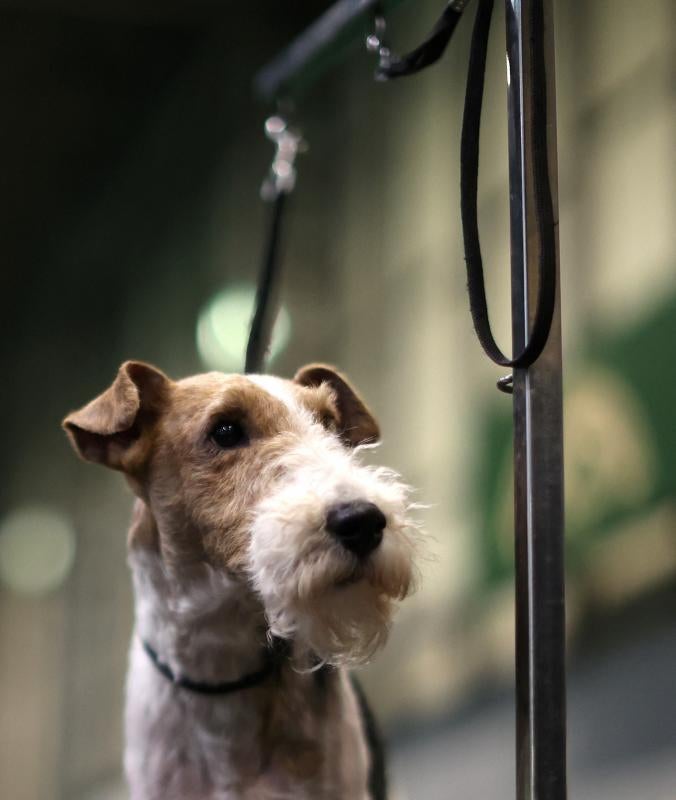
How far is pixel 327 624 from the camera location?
964 millimetres

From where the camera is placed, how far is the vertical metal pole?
0.90 meters

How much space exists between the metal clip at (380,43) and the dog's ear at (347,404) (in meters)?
0.34

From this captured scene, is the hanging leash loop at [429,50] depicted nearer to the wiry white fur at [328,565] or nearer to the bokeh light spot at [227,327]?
the wiry white fur at [328,565]

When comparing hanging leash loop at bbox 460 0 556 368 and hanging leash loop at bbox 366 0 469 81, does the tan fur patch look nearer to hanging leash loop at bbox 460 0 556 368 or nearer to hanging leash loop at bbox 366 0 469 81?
hanging leash loop at bbox 460 0 556 368

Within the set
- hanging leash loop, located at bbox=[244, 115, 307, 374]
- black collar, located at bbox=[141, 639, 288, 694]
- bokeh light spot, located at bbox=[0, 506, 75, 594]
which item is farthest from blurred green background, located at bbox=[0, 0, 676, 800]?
black collar, located at bbox=[141, 639, 288, 694]

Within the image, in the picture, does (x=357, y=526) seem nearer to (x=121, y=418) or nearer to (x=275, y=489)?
(x=275, y=489)

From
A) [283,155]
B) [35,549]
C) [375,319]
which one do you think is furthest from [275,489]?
[35,549]

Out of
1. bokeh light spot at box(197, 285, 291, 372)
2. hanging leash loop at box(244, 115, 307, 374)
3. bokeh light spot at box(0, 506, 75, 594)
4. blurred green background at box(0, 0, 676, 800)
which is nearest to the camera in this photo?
hanging leash loop at box(244, 115, 307, 374)

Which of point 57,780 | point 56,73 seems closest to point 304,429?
point 57,780

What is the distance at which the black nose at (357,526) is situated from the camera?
92cm

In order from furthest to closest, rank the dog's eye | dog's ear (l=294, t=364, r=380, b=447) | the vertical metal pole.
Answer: dog's ear (l=294, t=364, r=380, b=447), the dog's eye, the vertical metal pole

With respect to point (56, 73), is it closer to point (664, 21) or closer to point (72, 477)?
point (72, 477)

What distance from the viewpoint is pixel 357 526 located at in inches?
36.0

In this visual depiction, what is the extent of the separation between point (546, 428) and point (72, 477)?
367 centimetres
